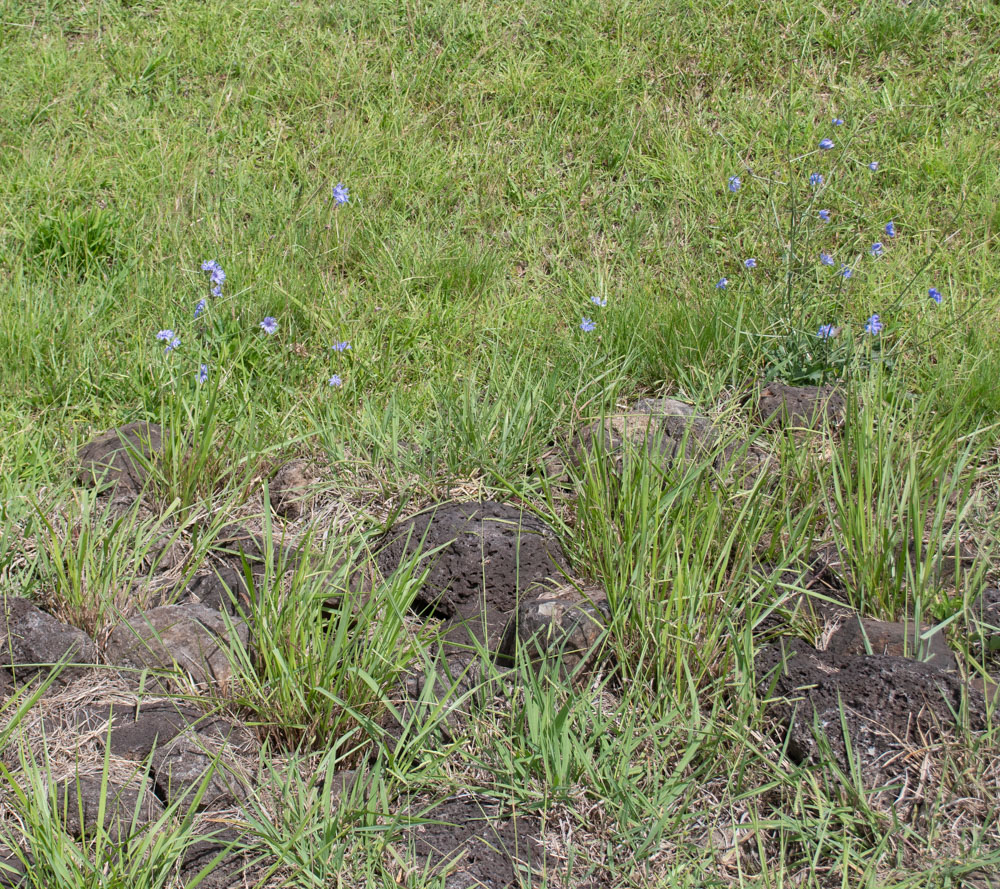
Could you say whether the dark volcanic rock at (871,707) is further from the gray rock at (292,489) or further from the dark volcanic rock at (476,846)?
the gray rock at (292,489)

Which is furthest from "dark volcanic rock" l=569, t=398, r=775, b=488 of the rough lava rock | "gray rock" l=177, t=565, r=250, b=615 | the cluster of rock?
"gray rock" l=177, t=565, r=250, b=615

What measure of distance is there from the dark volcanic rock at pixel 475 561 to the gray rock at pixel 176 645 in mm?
468

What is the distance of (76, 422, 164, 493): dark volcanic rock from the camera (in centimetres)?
263

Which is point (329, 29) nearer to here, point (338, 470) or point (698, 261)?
point (698, 261)

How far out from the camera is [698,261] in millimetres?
3896

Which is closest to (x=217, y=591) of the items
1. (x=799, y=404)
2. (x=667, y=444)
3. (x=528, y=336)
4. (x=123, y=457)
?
(x=123, y=457)

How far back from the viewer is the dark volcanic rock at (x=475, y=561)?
232cm

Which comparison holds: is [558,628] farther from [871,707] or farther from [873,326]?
[873,326]

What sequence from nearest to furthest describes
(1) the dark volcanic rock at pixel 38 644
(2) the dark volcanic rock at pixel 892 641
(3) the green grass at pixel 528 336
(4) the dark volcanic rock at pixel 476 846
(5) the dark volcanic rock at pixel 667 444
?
(4) the dark volcanic rock at pixel 476 846, (3) the green grass at pixel 528 336, (2) the dark volcanic rock at pixel 892 641, (1) the dark volcanic rock at pixel 38 644, (5) the dark volcanic rock at pixel 667 444

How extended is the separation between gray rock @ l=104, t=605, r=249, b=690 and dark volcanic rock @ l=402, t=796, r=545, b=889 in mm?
620

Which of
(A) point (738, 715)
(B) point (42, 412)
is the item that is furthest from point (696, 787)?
(B) point (42, 412)

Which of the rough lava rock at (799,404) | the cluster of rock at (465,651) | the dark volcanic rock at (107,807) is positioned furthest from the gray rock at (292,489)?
the rough lava rock at (799,404)

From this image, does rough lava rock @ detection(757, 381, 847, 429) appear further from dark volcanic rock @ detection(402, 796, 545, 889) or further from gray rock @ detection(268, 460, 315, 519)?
dark volcanic rock @ detection(402, 796, 545, 889)

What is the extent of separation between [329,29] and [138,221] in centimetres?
188
